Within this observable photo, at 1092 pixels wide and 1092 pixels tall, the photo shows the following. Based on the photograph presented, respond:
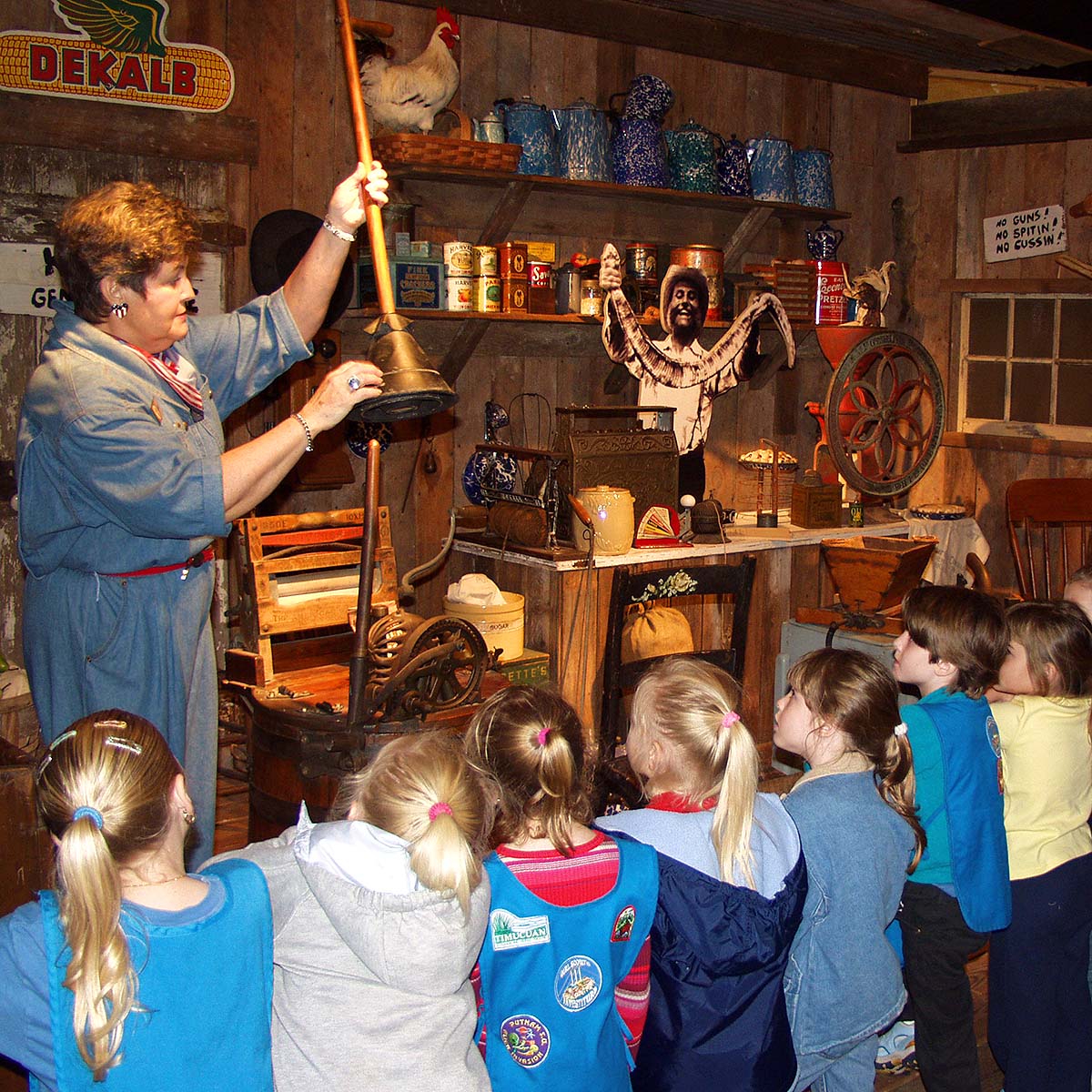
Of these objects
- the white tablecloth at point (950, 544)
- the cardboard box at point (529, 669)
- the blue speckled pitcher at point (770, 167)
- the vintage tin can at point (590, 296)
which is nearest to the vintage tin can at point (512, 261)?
the vintage tin can at point (590, 296)

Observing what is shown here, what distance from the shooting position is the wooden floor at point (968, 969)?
2.83 meters

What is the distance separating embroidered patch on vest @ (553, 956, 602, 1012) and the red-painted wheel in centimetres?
→ 326

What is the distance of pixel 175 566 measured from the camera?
2.46 meters

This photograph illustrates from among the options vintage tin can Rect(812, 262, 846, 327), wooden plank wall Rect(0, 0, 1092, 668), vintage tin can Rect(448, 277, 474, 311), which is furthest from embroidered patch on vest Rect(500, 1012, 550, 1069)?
vintage tin can Rect(812, 262, 846, 327)

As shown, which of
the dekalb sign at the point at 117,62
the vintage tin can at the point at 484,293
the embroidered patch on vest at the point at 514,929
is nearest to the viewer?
the embroidered patch on vest at the point at 514,929

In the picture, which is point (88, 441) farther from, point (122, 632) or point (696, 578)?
point (696, 578)

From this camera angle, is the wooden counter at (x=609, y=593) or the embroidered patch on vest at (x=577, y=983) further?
the wooden counter at (x=609, y=593)

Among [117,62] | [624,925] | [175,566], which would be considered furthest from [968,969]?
[117,62]

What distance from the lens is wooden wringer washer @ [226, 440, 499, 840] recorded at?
9.43 feet

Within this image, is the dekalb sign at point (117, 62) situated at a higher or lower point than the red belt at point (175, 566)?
higher

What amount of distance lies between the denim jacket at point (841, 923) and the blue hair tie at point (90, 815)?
121 cm

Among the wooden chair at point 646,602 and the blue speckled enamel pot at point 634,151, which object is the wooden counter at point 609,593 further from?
the blue speckled enamel pot at point 634,151

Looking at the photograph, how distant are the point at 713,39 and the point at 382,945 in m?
4.18

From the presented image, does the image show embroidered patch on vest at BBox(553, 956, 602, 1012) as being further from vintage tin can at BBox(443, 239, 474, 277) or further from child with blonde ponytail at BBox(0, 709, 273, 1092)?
vintage tin can at BBox(443, 239, 474, 277)
